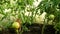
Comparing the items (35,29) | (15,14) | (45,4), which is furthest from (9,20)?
(35,29)

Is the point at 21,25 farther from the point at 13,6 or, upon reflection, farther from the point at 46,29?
the point at 46,29

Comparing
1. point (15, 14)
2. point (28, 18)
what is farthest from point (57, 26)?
point (15, 14)

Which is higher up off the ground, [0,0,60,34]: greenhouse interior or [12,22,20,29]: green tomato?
[0,0,60,34]: greenhouse interior

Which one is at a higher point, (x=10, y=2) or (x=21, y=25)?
(x=10, y=2)

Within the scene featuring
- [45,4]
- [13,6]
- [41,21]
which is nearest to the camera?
[45,4]

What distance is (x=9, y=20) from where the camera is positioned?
192 centimetres

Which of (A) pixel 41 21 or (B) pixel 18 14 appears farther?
(A) pixel 41 21

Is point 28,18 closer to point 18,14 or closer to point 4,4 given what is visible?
point 18,14

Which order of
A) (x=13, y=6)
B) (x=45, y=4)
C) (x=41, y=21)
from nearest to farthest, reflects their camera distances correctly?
(x=45, y=4) < (x=13, y=6) < (x=41, y=21)

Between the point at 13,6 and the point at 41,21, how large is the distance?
0.56 m

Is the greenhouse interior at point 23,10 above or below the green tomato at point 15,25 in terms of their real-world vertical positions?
above

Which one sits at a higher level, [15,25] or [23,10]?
[23,10]

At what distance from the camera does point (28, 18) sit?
191 centimetres

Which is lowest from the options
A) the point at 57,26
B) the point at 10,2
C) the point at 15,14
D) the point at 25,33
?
the point at 25,33
